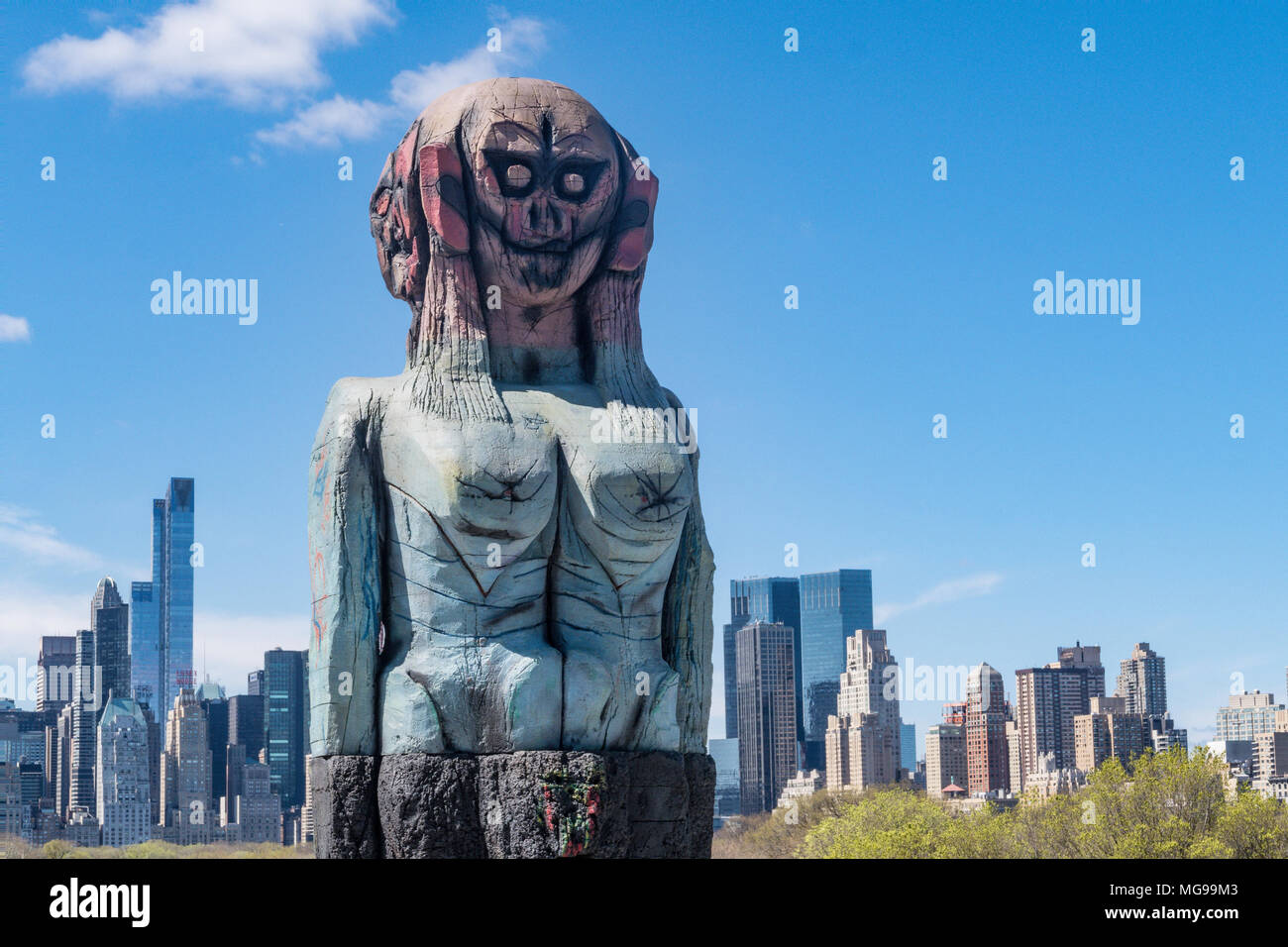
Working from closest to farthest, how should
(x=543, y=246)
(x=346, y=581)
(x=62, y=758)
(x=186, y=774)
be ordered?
(x=346, y=581)
(x=543, y=246)
(x=186, y=774)
(x=62, y=758)

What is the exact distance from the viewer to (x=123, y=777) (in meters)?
155

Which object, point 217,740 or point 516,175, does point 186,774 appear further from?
point 516,175

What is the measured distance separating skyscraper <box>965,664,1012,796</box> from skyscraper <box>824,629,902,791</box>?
737 cm

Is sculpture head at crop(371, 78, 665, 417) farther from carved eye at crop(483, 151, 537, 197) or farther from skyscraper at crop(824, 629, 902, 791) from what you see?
skyscraper at crop(824, 629, 902, 791)

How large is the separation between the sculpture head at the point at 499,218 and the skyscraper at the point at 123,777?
15203 cm

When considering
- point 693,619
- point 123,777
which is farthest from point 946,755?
point 693,619

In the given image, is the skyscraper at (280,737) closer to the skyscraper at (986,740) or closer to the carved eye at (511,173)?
the skyscraper at (986,740)

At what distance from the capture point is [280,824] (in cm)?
15588

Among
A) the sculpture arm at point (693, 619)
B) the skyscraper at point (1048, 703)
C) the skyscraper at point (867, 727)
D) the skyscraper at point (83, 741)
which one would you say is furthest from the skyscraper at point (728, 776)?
the sculpture arm at point (693, 619)

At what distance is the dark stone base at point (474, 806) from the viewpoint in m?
8.71

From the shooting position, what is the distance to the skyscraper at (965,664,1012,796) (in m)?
146

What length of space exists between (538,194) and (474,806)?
3.77 metres
